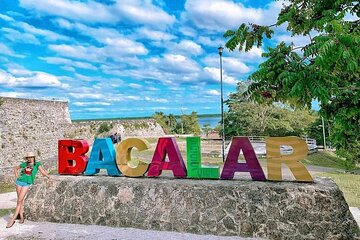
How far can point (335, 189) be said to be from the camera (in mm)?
6980

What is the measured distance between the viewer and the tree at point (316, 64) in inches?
122

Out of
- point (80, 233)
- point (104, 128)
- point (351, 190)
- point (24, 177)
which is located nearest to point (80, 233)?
point (80, 233)

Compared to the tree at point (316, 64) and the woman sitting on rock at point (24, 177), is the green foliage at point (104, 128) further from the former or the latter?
the tree at point (316, 64)

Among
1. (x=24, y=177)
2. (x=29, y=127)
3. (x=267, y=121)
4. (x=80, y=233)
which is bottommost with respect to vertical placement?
(x=80, y=233)

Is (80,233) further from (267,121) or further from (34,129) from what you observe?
(267,121)

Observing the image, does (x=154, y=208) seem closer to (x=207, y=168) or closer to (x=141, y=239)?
(x=141, y=239)

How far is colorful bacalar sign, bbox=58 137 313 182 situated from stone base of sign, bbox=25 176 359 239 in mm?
251

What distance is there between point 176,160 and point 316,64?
18.5ft

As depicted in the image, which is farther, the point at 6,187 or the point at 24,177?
the point at 6,187

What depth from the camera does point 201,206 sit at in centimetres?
768

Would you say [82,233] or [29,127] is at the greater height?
[29,127]

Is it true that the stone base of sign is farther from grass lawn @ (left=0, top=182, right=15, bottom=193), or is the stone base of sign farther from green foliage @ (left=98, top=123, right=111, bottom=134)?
green foliage @ (left=98, top=123, right=111, bottom=134)

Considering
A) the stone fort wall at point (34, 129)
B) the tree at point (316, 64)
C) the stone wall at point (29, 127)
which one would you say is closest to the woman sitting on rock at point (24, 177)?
the tree at point (316, 64)

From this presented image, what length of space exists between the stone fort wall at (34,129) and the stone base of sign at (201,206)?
→ 1101 centimetres
